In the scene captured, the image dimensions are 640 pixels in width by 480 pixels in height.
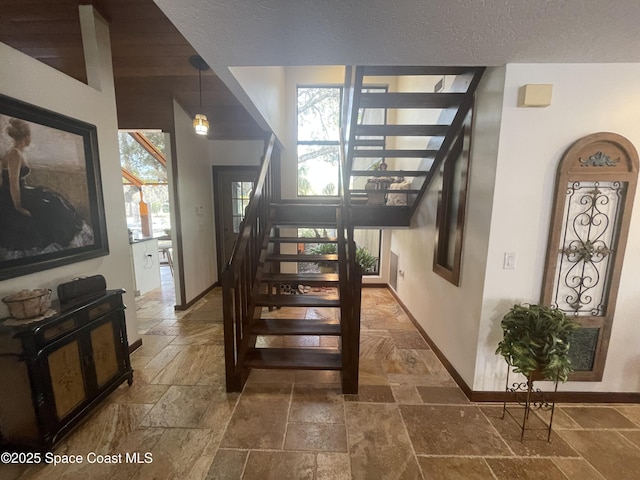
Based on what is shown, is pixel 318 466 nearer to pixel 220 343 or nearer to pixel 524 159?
pixel 220 343

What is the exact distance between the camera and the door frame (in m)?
4.68

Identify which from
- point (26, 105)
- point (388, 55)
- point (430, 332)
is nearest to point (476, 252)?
point (430, 332)

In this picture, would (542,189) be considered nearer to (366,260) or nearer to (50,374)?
(366,260)

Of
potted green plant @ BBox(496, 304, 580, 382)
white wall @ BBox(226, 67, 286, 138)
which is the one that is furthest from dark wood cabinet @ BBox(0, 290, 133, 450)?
potted green plant @ BBox(496, 304, 580, 382)

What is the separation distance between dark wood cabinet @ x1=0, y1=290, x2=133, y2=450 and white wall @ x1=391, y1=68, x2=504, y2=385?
2854 millimetres

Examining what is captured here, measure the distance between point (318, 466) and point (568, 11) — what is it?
8.98 feet

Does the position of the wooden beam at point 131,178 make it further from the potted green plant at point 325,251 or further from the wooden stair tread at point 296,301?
the wooden stair tread at point 296,301

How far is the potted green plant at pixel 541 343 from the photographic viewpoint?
5.63 ft

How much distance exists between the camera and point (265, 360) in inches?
90.9

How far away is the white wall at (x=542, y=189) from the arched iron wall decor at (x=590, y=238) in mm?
64

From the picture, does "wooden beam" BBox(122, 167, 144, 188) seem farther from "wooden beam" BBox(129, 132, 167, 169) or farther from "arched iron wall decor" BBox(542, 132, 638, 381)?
"arched iron wall decor" BBox(542, 132, 638, 381)

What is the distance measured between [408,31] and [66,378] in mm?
2901

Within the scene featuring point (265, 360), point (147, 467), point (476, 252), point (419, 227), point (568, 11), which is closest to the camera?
point (568, 11)

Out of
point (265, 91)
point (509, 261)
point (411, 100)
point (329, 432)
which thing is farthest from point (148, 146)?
point (509, 261)
